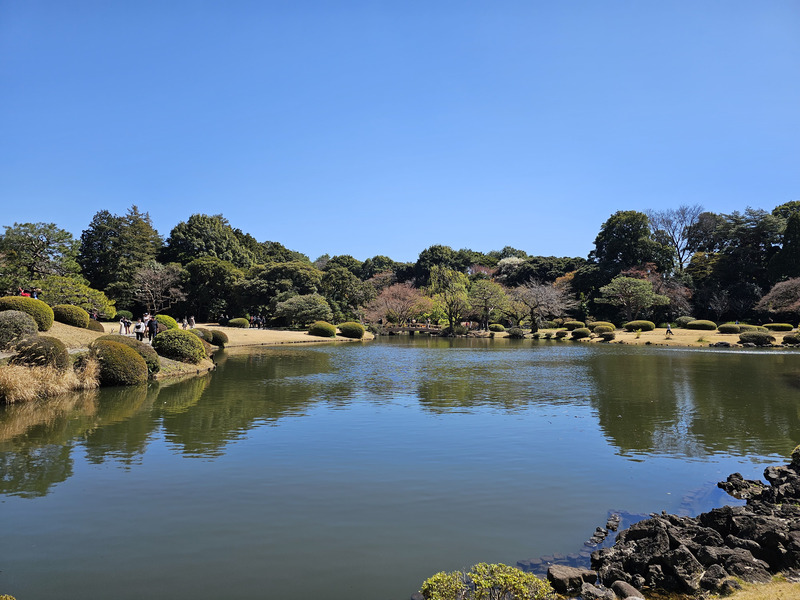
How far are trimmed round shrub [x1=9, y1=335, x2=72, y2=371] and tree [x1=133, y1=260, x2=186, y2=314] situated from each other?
38.3 metres

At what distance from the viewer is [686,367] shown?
2427 cm

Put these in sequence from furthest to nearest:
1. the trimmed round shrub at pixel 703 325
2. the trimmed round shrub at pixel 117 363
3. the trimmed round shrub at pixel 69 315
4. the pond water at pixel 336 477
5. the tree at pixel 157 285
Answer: the tree at pixel 157 285, the trimmed round shrub at pixel 703 325, the trimmed round shrub at pixel 69 315, the trimmed round shrub at pixel 117 363, the pond water at pixel 336 477

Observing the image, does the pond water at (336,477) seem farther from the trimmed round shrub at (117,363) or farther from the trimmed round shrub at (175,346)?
the trimmed round shrub at (175,346)

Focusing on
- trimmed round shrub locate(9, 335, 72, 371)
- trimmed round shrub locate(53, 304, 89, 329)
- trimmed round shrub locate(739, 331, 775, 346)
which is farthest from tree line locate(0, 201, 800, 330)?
trimmed round shrub locate(9, 335, 72, 371)

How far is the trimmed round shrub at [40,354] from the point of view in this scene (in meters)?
15.0

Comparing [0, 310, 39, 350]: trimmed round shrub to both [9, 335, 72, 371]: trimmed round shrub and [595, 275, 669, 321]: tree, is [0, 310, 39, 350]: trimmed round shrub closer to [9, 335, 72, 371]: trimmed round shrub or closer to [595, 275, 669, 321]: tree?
[9, 335, 72, 371]: trimmed round shrub

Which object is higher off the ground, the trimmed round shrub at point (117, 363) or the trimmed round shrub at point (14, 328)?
the trimmed round shrub at point (14, 328)

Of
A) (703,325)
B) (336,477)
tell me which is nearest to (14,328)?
(336,477)

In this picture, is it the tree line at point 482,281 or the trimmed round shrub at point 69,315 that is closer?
the trimmed round shrub at point 69,315

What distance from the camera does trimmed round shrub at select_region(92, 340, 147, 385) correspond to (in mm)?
16969

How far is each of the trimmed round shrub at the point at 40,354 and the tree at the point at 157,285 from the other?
126ft

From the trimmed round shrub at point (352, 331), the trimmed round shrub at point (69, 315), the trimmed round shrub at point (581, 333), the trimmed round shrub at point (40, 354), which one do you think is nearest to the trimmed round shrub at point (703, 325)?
the trimmed round shrub at point (581, 333)

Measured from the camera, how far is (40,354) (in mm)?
15117

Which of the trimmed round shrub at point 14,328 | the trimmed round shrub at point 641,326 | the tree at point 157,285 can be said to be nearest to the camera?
the trimmed round shrub at point 14,328
